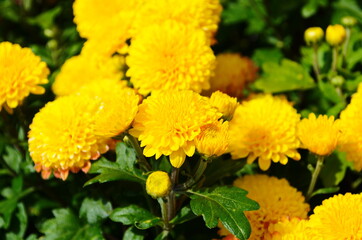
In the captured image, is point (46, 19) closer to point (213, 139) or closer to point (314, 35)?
point (314, 35)

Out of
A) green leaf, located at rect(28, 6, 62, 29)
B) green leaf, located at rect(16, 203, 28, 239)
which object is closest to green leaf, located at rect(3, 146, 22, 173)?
green leaf, located at rect(16, 203, 28, 239)

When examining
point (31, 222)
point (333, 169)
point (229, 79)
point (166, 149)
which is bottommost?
point (31, 222)

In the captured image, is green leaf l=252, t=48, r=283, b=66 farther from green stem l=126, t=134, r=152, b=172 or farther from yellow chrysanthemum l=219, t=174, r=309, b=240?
green stem l=126, t=134, r=152, b=172

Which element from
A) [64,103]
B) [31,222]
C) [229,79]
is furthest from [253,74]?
[31,222]

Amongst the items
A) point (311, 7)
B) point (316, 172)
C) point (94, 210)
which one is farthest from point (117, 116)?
point (311, 7)

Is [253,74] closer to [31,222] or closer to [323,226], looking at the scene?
[323,226]

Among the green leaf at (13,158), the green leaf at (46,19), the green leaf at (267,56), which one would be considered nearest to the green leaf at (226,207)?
the green leaf at (13,158)
